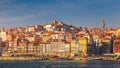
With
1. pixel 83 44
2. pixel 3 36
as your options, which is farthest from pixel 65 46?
pixel 3 36

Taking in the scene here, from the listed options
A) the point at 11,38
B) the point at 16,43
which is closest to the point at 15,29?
the point at 11,38

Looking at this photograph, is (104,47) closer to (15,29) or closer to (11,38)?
(11,38)

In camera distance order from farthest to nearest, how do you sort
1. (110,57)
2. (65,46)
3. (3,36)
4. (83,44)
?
(3,36)
(65,46)
(83,44)
(110,57)

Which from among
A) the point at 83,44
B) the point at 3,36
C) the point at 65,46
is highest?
the point at 3,36

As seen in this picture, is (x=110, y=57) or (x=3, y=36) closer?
(x=110, y=57)

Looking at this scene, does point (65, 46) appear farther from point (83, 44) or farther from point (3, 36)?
point (3, 36)

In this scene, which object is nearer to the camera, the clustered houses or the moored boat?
the moored boat

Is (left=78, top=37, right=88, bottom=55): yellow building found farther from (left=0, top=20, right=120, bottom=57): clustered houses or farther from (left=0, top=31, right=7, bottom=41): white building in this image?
(left=0, top=31, right=7, bottom=41): white building

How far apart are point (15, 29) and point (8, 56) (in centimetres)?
5373

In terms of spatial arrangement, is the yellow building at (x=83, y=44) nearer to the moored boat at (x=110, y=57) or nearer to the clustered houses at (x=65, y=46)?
the clustered houses at (x=65, y=46)

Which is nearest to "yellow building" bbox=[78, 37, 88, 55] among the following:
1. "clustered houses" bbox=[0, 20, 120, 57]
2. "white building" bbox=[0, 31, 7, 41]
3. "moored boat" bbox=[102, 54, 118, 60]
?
"clustered houses" bbox=[0, 20, 120, 57]

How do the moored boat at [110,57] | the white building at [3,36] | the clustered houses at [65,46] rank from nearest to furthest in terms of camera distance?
the moored boat at [110,57] < the clustered houses at [65,46] < the white building at [3,36]

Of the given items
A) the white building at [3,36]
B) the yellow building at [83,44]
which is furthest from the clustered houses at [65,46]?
the white building at [3,36]

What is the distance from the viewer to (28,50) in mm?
115938
